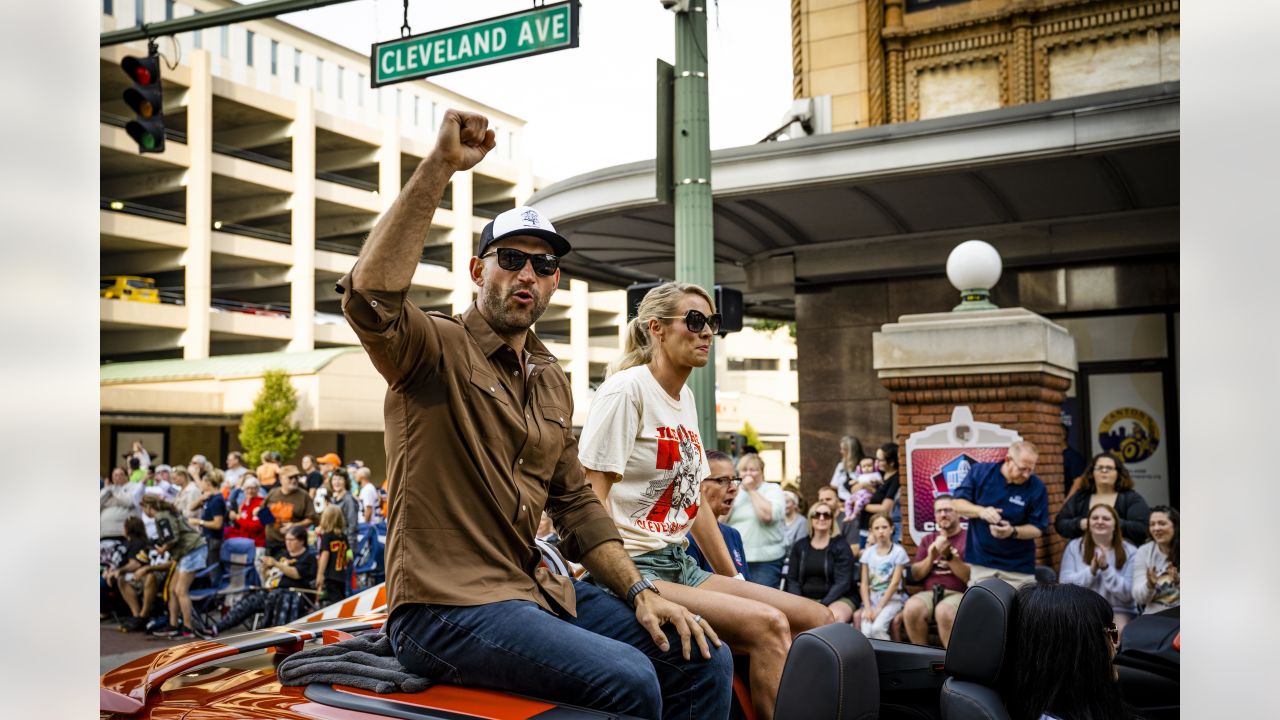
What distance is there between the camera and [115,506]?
52.4ft

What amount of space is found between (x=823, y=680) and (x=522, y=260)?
4.05 ft

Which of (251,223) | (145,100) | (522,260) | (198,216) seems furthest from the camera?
(251,223)

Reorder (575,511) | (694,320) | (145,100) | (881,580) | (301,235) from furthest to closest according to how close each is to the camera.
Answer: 1. (301,235)
2. (145,100)
3. (881,580)
4. (694,320)
5. (575,511)

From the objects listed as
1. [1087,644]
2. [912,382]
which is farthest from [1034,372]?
[1087,644]

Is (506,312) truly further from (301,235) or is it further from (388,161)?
(388,161)

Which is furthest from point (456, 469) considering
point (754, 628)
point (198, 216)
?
point (198, 216)

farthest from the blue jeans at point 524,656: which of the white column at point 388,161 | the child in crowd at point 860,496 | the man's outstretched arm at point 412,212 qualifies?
the white column at point 388,161

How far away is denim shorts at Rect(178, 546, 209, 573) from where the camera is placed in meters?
13.6

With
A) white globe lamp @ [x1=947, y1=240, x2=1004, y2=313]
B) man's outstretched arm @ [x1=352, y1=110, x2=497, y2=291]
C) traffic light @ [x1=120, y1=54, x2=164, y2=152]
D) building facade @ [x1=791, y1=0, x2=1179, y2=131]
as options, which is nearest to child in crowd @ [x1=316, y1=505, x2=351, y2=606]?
traffic light @ [x1=120, y1=54, x2=164, y2=152]

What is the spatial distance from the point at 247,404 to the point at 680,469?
42442 millimetres

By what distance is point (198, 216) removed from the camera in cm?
4778
